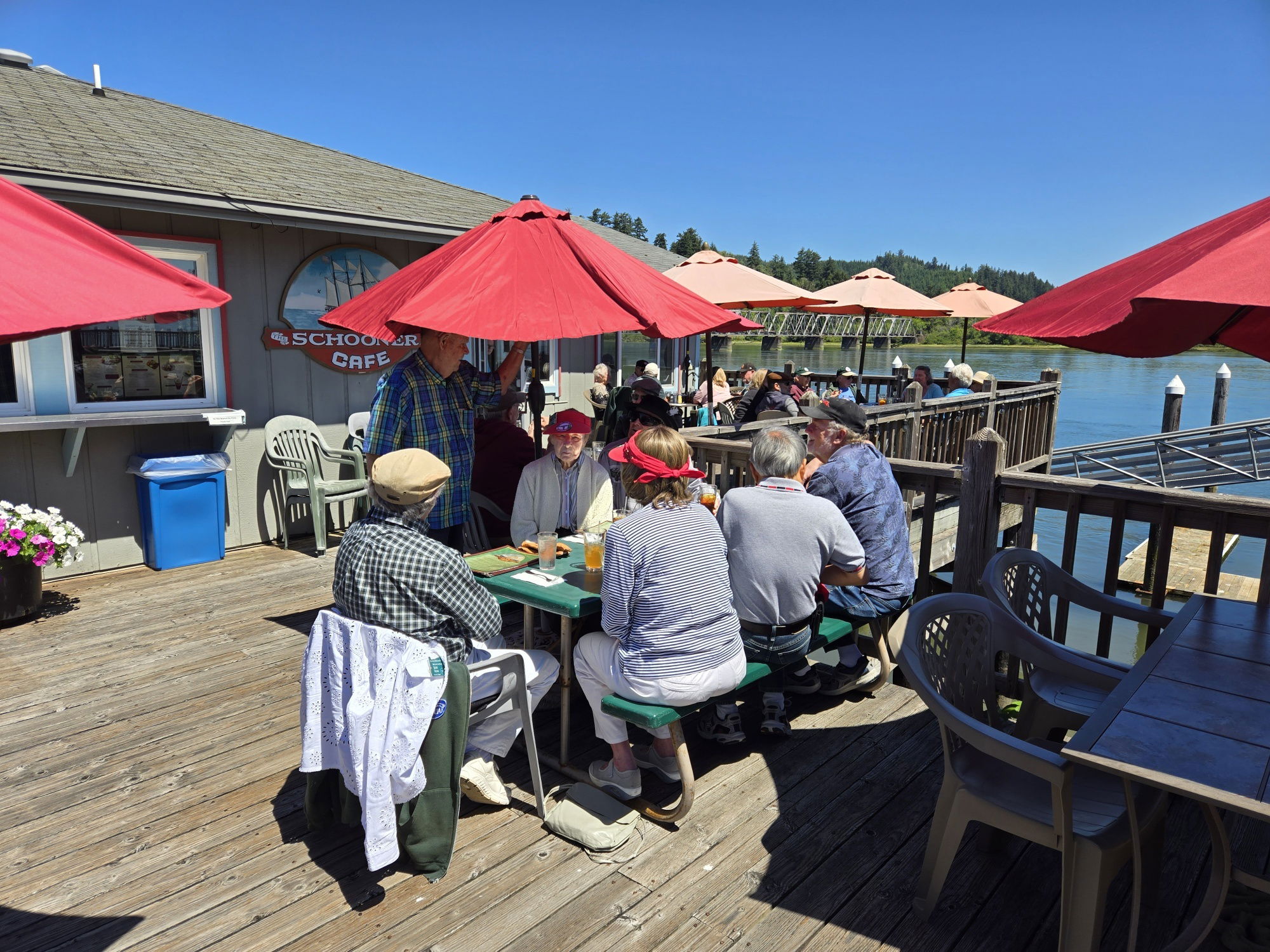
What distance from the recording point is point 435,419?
3.90 meters

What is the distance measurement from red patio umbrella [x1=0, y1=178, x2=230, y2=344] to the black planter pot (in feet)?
11.9

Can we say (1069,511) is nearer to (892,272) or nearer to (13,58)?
(13,58)

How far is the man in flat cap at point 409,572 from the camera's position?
8.00ft

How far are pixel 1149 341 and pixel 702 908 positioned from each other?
8.32 feet

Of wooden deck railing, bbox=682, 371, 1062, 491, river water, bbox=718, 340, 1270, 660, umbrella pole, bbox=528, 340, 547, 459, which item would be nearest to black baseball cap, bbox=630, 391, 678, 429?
wooden deck railing, bbox=682, 371, 1062, 491

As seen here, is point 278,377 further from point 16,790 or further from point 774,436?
point 774,436

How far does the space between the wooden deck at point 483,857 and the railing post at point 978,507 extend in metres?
0.70

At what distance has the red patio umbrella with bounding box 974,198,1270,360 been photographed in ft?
6.04

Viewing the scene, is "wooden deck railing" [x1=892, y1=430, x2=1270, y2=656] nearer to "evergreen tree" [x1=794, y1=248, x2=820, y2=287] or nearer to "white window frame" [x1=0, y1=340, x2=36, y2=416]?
"white window frame" [x1=0, y1=340, x2=36, y2=416]

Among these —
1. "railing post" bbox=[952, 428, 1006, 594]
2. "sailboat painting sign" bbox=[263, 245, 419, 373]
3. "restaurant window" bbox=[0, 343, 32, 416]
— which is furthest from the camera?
"sailboat painting sign" bbox=[263, 245, 419, 373]

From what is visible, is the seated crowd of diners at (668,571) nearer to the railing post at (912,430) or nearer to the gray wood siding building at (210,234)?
the railing post at (912,430)

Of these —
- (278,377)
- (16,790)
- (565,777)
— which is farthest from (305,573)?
(565,777)

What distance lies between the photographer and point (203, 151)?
21.8ft

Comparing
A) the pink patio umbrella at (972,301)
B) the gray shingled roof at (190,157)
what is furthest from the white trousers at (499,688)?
the pink patio umbrella at (972,301)
